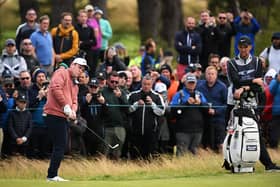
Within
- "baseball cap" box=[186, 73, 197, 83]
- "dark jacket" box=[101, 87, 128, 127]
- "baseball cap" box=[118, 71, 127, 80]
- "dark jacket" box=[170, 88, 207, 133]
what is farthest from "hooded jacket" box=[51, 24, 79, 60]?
"baseball cap" box=[186, 73, 197, 83]

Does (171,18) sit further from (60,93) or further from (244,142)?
(60,93)

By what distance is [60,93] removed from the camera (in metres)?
19.5

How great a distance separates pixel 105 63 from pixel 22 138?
4232 mm

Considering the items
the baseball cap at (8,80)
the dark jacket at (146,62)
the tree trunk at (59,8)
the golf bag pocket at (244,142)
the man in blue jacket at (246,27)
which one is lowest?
the golf bag pocket at (244,142)

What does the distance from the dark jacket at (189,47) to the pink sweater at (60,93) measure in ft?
27.9

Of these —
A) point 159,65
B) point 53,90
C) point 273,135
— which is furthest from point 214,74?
point 53,90

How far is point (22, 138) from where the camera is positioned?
23.3m

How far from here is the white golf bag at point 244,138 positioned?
20.5m

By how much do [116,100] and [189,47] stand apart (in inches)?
164

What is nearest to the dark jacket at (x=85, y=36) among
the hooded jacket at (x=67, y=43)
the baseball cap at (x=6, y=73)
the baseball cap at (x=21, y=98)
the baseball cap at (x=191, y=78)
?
the hooded jacket at (x=67, y=43)

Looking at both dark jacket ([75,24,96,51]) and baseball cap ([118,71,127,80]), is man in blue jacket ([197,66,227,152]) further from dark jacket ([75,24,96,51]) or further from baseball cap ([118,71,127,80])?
dark jacket ([75,24,96,51])

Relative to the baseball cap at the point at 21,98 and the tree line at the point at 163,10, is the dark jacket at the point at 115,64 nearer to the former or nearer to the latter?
the baseball cap at the point at 21,98

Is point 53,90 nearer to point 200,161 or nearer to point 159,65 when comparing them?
point 200,161

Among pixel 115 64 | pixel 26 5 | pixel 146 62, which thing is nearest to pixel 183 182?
pixel 115 64
